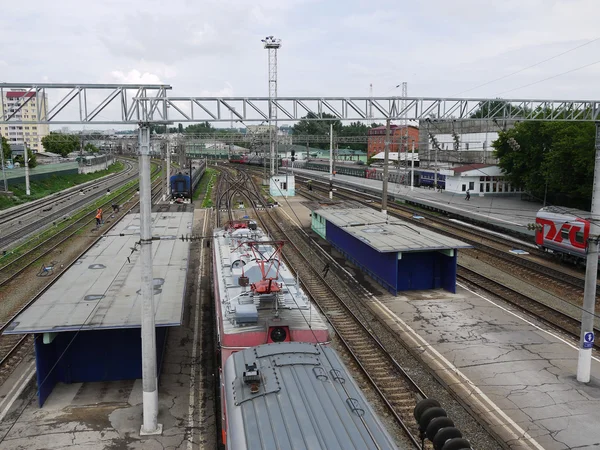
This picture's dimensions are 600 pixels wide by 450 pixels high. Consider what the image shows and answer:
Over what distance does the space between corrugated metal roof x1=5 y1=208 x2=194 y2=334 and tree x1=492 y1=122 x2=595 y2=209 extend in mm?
29133

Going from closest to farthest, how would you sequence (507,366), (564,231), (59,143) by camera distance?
1. (507,366)
2. (564,231)
3. (59,143)

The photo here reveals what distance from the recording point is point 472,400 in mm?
12445

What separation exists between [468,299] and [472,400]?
8663 mm

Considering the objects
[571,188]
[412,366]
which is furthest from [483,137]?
[412,366]

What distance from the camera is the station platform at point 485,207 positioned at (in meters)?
35.5

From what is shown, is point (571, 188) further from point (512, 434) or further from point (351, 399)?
point (351, 399)

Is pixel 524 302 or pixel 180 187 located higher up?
pixel 180 187

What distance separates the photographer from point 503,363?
14.6m

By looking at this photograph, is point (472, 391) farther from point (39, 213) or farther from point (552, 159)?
point (39, 213)

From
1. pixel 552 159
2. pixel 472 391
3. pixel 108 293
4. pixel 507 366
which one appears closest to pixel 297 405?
pixel 472 391

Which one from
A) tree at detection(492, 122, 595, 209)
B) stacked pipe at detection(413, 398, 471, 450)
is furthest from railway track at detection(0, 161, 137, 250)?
tree at detection(492, 122, 595, 209)

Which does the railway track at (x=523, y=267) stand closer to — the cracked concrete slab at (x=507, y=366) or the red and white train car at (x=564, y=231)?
the red and white train car at (x=564, y=231)

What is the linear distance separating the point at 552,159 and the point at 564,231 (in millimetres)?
16744

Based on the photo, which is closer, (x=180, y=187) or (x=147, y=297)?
(x=147, y=297)
